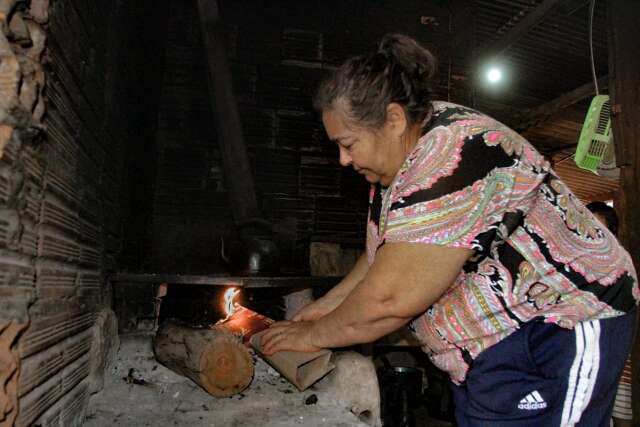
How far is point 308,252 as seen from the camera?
4660mm

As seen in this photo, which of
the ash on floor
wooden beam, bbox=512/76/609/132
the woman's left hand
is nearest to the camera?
the woman's left hand

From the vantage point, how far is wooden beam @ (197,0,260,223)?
4.18 meters

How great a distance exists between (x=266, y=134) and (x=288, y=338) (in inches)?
147

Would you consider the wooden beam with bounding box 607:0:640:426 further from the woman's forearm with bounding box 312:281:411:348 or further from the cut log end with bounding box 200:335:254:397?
the cut log end with bounding box 200:335:254:397

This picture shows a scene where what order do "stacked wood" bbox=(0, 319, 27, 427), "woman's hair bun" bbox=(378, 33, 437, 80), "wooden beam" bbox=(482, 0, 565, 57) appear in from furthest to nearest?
1. "wooden beam" bbox=(482, 0, 565, 57)
2. "woman's hair bun" bbox=(378, 33, 437, 80)
3. "stacked wood" bbox=(0, 319, 27, 427)

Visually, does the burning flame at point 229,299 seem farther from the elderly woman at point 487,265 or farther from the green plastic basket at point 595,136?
the green plastic basket at point 595,136

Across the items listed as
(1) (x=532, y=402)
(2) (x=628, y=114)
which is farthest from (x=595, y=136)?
(1) (x=532, y=402)

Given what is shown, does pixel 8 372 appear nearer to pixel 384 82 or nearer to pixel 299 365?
pixel 299 365

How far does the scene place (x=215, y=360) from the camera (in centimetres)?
237

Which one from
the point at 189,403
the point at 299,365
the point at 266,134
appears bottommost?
the point at 189,403

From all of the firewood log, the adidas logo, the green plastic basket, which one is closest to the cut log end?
the firewood log

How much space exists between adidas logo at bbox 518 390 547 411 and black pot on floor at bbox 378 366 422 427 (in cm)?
365

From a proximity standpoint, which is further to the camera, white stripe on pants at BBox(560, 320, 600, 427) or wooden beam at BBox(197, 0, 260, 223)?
wooden beam at BBox(197, 0, 260, 223)

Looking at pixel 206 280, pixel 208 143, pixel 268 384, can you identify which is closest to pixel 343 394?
pixel 268 384
